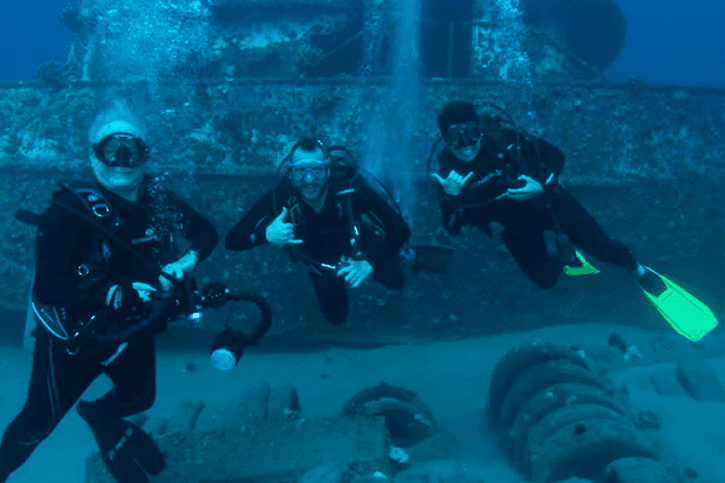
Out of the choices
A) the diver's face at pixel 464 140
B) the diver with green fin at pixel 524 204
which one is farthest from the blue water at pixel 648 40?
the diver's face at pixel 464 140

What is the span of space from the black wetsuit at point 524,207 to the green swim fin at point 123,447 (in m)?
2.84

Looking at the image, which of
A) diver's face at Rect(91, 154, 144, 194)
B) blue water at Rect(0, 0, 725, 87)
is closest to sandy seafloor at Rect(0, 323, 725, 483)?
diver's face at Rect(91, 154, 144, 194)

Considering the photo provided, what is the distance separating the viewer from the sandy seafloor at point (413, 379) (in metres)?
4.92

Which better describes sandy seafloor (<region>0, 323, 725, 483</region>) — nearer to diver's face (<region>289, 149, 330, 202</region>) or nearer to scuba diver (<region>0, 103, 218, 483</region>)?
scuba diver (<region>0, 103, 218, 483</region>)

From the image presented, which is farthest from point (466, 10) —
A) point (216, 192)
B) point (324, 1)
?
point (216, 192)

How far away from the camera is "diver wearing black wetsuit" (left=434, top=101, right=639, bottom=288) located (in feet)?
13.8

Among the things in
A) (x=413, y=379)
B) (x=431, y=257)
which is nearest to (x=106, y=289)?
(x=431, y=257)

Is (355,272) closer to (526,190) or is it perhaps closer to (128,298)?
(526,190)

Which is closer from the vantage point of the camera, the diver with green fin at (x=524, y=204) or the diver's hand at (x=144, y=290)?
the diver's hand at (x=144, y=290)

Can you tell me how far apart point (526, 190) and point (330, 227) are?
62.8 inches

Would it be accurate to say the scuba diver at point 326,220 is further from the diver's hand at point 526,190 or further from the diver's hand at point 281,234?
the diver's hand at point 526,190

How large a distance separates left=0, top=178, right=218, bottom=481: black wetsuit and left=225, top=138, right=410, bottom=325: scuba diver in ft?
1.82

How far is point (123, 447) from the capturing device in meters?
3.72

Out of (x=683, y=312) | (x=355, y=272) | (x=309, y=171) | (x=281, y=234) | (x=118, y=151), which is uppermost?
(x=118, y=151)
